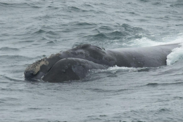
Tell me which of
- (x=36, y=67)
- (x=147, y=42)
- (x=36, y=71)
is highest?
(x=147, y=42)

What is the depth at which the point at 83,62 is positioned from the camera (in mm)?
12406

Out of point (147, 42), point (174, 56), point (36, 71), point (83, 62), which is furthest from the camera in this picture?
point (147, 42)

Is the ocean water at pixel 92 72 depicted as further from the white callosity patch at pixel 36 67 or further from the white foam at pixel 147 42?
→ the white callosity patch at pixel 36 67

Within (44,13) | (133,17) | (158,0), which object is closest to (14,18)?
(44,13)

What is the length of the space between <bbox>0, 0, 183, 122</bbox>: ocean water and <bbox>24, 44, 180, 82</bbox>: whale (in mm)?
237

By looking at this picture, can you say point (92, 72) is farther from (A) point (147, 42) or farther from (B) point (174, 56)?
(A) point (147, 42)

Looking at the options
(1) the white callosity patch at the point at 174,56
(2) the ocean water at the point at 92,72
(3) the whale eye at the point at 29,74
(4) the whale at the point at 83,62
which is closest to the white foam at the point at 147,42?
(2) the ocean water at the point at 92,72

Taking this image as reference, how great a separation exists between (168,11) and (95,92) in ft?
64.2

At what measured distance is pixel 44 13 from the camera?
2698cm

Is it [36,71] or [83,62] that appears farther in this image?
[83,62]

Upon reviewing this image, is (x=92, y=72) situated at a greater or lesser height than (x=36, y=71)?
lesser

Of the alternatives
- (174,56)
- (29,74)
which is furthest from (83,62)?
(174,56)

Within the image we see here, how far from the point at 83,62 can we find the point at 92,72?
40 cm

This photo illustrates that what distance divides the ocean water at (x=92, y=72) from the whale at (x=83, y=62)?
0.78ft
